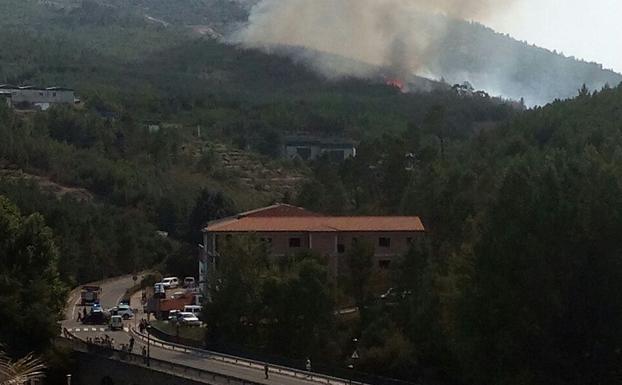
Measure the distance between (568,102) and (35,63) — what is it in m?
99.3

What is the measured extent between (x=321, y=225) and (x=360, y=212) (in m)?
12.8

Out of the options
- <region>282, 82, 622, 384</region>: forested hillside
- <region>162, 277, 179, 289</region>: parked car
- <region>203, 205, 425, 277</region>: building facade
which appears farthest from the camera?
<region>162, 277, 179, 289</region>: parked car

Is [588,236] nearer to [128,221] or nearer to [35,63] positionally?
[128,221]

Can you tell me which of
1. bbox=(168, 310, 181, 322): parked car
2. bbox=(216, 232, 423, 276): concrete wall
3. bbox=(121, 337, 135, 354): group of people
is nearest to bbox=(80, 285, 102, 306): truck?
bbox=(168, 310, 181, 322): parked car

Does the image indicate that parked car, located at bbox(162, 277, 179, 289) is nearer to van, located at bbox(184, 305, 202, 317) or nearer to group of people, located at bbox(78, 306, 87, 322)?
group of people, located at bbox(78, 306, 87, 322)

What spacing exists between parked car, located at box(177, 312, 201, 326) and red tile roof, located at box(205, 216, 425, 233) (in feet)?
18.2

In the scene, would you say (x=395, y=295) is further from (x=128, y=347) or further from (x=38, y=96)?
(x=38, y=96)

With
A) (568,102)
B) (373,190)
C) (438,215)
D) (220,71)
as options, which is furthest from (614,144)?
(220,71)

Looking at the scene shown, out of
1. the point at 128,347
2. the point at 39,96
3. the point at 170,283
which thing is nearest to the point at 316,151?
the point at 39,96

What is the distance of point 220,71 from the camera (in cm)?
18888

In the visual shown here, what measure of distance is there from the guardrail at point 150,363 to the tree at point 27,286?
1.15 meters

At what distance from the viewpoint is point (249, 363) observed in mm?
51250

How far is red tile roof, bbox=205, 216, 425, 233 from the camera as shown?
228 feet

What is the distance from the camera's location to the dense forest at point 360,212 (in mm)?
45875
